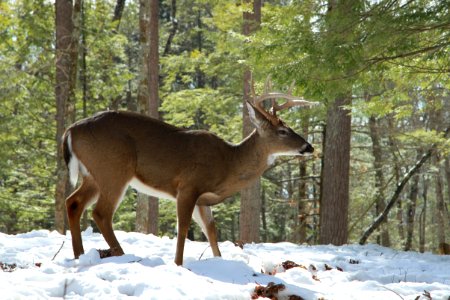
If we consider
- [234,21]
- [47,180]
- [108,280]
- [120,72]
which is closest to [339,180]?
[234,21]

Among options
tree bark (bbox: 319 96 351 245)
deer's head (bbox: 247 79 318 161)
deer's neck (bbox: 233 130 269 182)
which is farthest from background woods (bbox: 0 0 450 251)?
deer's neck (bbox: 233 130 269 182)

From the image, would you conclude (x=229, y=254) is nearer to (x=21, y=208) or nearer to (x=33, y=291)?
(x=33, y=291)

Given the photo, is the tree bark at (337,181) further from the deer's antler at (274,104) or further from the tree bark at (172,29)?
the tree bark at (172,29)

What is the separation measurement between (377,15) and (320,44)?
0.73 metres

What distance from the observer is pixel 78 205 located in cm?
554

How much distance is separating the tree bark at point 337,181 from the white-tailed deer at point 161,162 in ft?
13.5

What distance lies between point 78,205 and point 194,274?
1.78 metres

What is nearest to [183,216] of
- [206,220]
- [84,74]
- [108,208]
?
[206,220]

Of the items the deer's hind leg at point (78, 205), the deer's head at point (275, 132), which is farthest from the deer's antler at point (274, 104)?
the deer's hind leg at point (78, 205)

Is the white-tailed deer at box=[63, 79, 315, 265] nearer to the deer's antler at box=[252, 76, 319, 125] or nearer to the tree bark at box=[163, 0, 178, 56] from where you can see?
the deer's antler at box=[252, 76, 319, 125]

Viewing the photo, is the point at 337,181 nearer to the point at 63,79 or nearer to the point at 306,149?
the point at 306,149

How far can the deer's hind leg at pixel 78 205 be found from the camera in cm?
549

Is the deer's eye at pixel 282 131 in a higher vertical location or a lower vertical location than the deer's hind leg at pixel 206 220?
higher

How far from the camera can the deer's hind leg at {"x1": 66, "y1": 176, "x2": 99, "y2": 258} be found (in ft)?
18.0
